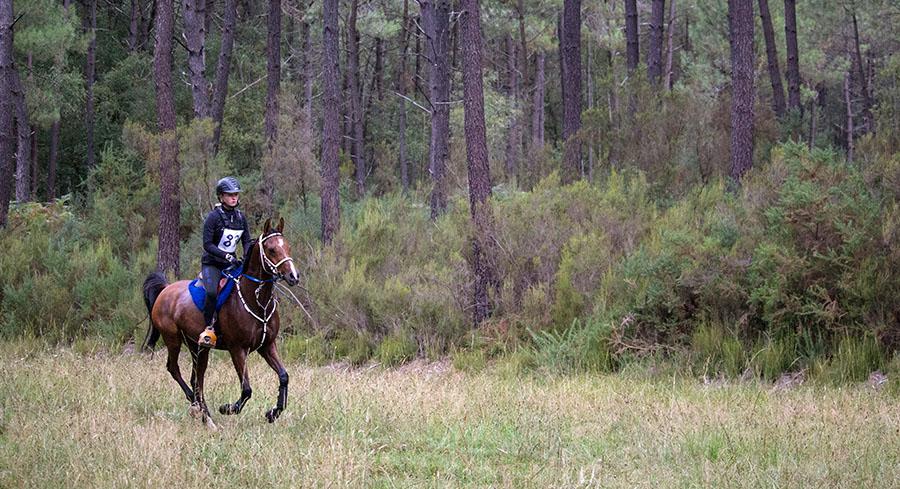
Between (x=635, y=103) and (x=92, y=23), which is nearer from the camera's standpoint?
(x=635, y=103)

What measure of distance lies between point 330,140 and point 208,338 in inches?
499

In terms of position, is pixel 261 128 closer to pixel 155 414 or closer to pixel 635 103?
pixel 635 103

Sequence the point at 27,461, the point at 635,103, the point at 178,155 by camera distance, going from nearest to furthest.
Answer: the point at 27,461, the point at 178,155, the point at 635,103

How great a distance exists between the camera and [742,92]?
18719 millimetres

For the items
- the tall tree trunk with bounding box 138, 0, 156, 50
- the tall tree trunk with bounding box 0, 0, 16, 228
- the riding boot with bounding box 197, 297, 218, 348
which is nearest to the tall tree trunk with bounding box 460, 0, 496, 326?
the riding boot with bounding box 197, 297, 218, 348

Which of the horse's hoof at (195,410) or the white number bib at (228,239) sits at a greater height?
the white number bib at (228,239)

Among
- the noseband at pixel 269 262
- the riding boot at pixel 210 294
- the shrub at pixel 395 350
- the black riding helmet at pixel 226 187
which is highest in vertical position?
the black riding helmet at pixel 226 187

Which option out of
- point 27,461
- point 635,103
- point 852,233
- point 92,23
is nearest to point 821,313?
point 852,233

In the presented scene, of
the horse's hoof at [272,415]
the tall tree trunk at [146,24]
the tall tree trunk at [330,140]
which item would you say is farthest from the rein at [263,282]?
the tall tree trunk at [146,24]

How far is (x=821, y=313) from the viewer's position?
1179cm

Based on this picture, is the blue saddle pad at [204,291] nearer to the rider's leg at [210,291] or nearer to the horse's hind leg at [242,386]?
the rider's leg at [210,291]

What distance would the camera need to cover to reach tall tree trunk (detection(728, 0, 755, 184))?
1850 centimetres

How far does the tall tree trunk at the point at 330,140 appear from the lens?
68.0ft

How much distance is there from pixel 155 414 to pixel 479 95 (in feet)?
30.2
